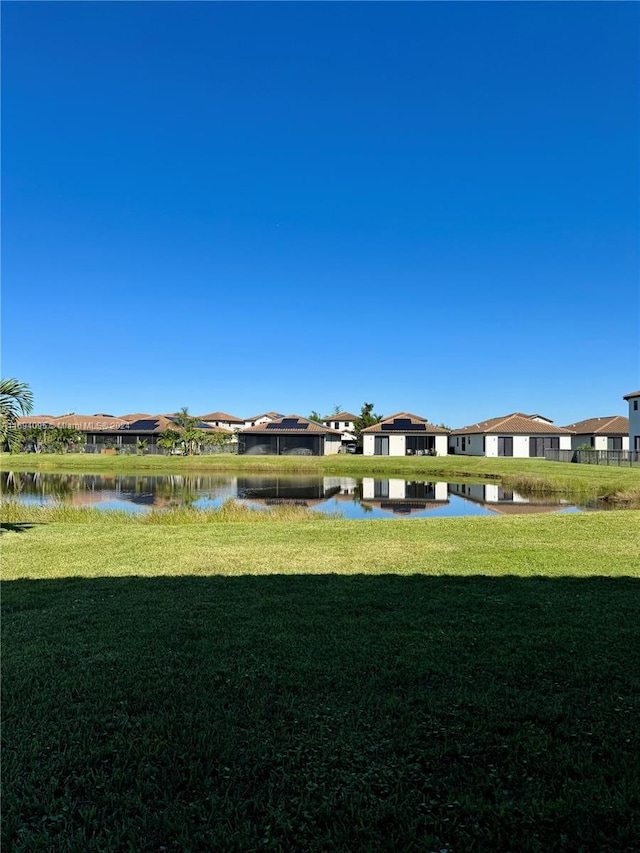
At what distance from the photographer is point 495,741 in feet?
10.0

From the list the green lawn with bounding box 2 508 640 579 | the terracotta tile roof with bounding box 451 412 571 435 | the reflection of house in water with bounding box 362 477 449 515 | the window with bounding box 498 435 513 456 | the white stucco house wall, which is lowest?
the reflection of house in water with bounding box 362 477 449 515

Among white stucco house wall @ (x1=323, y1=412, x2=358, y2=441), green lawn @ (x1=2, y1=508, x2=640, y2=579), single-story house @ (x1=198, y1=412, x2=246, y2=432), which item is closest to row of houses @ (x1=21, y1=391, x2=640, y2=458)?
white stucco house wall @ (x1=323, y1=412, x2=358, y2=441)

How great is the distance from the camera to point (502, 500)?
2303 centimetres

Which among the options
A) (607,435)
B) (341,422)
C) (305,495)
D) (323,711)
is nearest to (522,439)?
(607,435)

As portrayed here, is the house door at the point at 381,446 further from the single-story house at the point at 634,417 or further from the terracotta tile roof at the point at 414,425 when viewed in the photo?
the single-story house at the point at 634,417

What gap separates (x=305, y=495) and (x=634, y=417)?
27.9 metres

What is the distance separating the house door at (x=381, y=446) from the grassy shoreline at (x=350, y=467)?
7957 millimetres

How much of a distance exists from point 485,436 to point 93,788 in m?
48.4

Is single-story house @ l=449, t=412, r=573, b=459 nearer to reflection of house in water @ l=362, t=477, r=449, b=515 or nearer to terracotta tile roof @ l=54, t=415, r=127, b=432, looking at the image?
reflection of house in water @ l=362, t=477, r=449, b=515

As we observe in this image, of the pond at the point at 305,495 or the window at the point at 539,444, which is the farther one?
the window at the point at 539,444

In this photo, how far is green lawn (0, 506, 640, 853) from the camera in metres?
2.43

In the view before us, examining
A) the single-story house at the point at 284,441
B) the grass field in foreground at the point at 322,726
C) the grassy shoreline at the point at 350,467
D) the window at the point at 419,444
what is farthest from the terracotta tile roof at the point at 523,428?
the grass field in foreground at the point at 322,726

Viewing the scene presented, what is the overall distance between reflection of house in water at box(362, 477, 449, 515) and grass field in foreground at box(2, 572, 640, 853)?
14.3 metres

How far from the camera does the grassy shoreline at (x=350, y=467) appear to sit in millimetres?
29972
